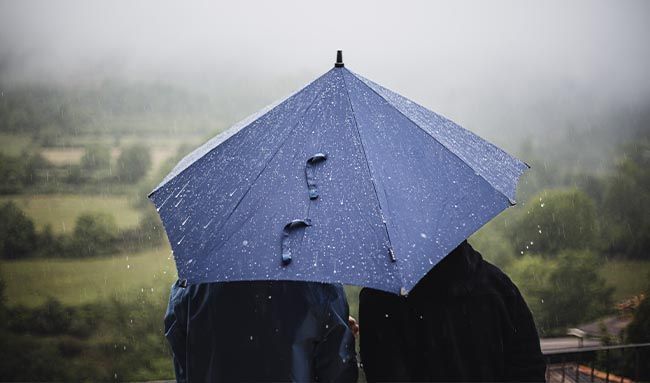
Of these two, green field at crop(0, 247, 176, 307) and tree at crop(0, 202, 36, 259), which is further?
tree at crop(0, 202, 36, 259)

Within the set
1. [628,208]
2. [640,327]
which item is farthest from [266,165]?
[628,208]

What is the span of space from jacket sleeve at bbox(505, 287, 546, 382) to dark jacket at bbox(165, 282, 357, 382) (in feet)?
1.34

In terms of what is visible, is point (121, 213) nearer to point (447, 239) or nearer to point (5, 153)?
point (5, 153)

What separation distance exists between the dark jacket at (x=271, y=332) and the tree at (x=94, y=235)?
2461 cm

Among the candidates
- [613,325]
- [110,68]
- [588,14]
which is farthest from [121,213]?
[588,14]

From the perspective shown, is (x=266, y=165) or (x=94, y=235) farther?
(x=94, y=235)

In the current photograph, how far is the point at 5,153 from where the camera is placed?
2877 centimetres

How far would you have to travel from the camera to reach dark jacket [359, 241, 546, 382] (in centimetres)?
180

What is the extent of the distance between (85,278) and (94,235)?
65.8 inches

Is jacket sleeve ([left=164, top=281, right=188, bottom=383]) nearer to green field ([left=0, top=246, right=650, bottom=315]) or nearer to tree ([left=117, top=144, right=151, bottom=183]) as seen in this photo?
green field ([left=0, top=246, right=650, bottom=315])

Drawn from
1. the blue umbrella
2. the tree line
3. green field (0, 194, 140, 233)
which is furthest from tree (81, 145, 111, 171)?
the blue umbrella

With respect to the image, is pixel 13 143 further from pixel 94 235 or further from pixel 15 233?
pixel 94 235

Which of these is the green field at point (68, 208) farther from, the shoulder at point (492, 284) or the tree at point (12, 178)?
the shoulder at point (492, 284)

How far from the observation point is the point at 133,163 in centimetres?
2866
